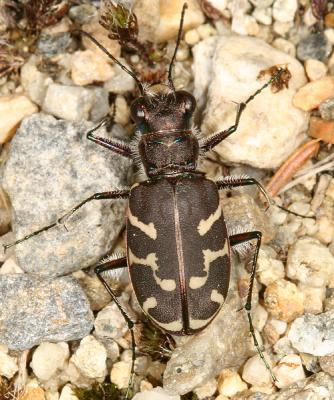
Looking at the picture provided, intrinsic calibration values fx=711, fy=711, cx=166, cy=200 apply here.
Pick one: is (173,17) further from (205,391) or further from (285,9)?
(205,391)

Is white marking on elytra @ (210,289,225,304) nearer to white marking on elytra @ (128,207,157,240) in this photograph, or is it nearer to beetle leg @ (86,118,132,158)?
white marking on elytra @ (128,207,157,240)

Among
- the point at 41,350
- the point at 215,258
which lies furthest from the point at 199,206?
the point at 41,350

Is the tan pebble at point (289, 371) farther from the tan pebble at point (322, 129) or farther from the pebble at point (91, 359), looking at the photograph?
the tan pebble at point (322, 129)

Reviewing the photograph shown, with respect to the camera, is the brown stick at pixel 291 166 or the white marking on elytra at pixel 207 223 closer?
the white marking on elytra at pixel 207 223

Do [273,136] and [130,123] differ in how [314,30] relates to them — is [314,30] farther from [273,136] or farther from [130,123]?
[130,123]

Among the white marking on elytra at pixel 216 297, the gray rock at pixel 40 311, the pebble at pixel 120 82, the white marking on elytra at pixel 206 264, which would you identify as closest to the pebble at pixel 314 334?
the white marking on elytra at pixel 216 297

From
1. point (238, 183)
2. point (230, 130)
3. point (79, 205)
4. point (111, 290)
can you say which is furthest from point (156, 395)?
point (230, 130)
